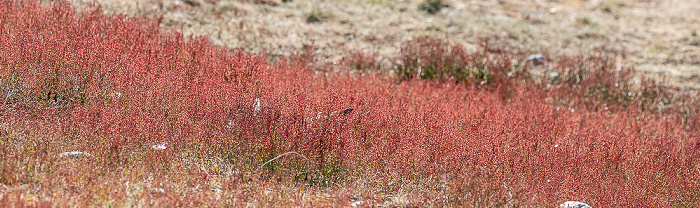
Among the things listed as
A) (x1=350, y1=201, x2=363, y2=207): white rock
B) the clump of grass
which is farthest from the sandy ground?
(x1=350, y1=201, x2=363, y2=207): white rock

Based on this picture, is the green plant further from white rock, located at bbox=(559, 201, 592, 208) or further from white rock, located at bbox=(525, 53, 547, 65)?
white rock, located at bbox=(559, 201, 592, 208)

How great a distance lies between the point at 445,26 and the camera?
12203 millimetres

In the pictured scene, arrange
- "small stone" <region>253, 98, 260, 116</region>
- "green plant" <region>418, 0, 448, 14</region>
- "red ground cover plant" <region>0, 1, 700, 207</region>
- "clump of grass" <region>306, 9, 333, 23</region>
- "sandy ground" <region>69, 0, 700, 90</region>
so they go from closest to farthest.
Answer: "red ground cover plant" <region>0, 1, 700, 207</region>
"small stone" <region>253, 98, 260, 116</region>
"sandy ground" <region>69, 0, 700, 90</region>
"clump of grass" <region>306, 9, 333, 23</region>
"green plant" <region>418, 0, 448, 14</region>

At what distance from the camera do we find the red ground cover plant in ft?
11.8

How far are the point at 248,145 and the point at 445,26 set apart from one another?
877 centimetres

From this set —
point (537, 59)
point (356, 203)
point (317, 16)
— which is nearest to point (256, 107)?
point (356, 203)

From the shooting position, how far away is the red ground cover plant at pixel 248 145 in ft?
11.8

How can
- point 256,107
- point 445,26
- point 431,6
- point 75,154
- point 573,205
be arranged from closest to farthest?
point 75,154 < point 573,205 < point 256,107 < point 445,26 < point 431,6

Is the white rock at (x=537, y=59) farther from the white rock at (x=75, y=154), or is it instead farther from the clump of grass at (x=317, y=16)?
the white rock at (x=75, y=154)

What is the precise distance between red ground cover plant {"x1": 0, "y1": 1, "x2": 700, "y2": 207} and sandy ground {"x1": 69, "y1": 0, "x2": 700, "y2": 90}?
129 inches

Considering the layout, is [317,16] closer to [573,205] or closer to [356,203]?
[356,203]

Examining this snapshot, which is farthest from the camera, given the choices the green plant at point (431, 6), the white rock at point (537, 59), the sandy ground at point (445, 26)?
the green plant at point (431, 6)

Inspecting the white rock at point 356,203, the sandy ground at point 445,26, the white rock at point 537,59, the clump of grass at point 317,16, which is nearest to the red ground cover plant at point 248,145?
the white rock at point 356,203

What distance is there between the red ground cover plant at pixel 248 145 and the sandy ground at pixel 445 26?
3274 millimetres
